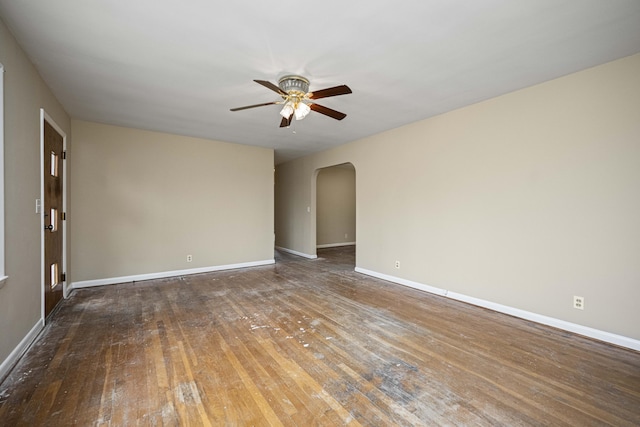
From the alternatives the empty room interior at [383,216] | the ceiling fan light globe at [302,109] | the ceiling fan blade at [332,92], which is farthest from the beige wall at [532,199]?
the ceiling fan light globe at [302,109]

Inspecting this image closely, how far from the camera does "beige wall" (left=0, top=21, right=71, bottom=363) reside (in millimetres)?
2057

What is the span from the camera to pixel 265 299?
12.2ft

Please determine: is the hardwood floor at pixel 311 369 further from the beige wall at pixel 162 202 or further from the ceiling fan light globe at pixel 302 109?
the ceiling fan light globe at pixel 302 109

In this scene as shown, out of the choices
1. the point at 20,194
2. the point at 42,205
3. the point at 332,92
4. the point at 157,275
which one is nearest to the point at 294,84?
the point at 332,92

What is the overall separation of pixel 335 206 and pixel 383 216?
392cm

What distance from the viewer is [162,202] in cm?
484

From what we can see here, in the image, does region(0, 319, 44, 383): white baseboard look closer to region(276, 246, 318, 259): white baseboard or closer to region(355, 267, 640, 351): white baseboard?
region(355, 267, 640, 351): white baseboard

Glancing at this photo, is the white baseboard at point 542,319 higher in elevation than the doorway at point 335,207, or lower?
lower

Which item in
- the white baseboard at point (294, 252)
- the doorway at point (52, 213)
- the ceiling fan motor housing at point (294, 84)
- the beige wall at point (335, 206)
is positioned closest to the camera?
the ceiling fan motor housing at point (294, 84)

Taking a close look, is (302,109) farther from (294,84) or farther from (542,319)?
(542,319)

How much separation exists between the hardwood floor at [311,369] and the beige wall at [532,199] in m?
0.44

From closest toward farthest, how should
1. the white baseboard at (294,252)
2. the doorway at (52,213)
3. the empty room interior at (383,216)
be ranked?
1. the empty room interior at (383,216)
2. the doorway at (52,213)
3. the white baseboard at (294,252)

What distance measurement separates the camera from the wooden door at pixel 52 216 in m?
3.01

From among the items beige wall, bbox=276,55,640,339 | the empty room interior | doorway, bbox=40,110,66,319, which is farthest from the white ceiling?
doorway, bbox=40,110,66,319
